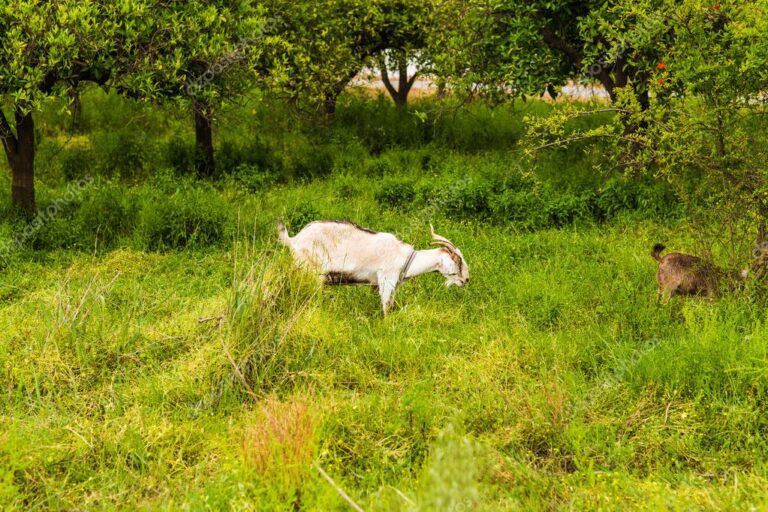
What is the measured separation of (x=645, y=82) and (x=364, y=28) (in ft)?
18.1

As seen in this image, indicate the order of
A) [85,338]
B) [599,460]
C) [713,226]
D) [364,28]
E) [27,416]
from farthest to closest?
1. [364,28]
2. [713,226]
3. [85,338]
4. [27,416]
5. [599,460]

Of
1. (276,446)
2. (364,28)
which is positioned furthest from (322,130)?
(276,446)

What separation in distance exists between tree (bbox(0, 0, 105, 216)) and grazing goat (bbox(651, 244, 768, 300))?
6.99 metres

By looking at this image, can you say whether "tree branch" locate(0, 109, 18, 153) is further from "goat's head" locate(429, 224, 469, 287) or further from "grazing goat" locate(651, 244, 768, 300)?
"grazing goat" locate(651, 244, 768, 300)

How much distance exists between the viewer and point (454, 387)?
5633 millimetres

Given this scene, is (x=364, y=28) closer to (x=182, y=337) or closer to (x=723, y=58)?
(x=723, y=58)

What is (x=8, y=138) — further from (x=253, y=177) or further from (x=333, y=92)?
(x=333, y=92)

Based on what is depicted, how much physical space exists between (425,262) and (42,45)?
5.44 meters

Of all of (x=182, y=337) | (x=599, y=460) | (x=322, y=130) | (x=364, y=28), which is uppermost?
(x=364, y=28)

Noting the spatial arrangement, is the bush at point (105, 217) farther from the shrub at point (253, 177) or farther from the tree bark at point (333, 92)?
the tree bark at point (333, 92)

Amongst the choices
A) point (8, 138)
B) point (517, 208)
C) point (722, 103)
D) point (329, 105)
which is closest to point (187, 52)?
point (8, 138)

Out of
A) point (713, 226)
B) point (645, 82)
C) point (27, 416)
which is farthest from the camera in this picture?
point (645, 82)

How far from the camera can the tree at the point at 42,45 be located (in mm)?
8273

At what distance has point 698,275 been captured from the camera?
6809 mm
